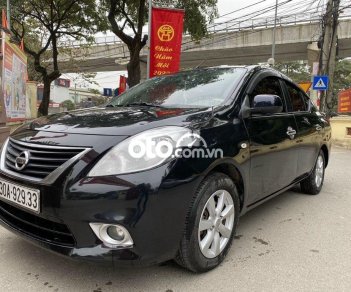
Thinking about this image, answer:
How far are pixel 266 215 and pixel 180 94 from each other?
1.70 m

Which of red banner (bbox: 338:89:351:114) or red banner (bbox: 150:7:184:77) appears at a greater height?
red banner (bbox: 150:7:184:77)

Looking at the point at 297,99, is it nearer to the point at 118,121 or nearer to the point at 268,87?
the point at 268,87

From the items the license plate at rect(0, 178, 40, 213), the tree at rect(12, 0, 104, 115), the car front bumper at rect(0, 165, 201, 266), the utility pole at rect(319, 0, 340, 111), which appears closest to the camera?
the car front bumper at rect(0, 165, 201, 266)

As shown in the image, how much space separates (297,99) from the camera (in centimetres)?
450

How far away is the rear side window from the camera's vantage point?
14.1ft

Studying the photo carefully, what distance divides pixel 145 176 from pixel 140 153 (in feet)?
0.55

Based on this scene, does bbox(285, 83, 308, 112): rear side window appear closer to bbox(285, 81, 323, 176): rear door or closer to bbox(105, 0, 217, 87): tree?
bbox(285, 81, 323, 176): rear door

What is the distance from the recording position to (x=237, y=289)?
2592 mm

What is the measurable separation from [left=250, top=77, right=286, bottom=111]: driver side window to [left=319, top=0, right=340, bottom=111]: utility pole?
11567 mm

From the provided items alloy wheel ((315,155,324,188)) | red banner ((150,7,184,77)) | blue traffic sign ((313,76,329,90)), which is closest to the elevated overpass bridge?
blue traffic sign ((313,76,329,90))

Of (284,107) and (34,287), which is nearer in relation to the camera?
(34,287)

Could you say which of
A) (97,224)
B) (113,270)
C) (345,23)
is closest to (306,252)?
(113,270)

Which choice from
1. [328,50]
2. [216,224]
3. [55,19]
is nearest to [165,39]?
[328,50]

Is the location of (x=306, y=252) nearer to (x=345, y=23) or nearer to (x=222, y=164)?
(x=222, y=164)
